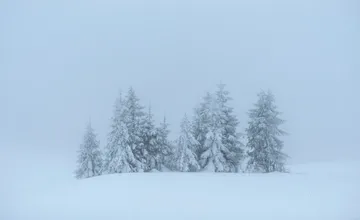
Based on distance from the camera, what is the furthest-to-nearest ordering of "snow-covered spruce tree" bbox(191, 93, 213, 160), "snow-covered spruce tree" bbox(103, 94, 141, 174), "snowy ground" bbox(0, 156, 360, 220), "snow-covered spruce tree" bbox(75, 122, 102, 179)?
1. "snow-covered spruce tree" bbox(75, 122, 102, 179)
2. "snow-covered spruce tree" bbox(191, 93, 213, 160)
3. "snow-covered spruce tree" bbox(103, 94, 141, 174)
4. "snowy ground" bbox(0, 156, 360, 220)

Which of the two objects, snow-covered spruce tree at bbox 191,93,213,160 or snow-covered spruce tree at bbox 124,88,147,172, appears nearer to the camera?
snow-covered spruce tree at bbox 124,88,147,172

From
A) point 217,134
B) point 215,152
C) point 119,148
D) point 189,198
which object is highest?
point 217,134

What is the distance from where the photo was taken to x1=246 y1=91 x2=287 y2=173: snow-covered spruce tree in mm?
27234

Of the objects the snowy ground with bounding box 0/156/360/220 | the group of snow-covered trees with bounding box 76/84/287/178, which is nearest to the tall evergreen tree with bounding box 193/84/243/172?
the group of snow-covered trees with bounding box 76/84/287/178

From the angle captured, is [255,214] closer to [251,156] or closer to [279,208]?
[279,208]

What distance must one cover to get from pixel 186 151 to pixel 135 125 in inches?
221

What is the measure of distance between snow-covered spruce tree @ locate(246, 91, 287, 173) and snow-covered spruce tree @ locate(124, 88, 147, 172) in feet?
33.3

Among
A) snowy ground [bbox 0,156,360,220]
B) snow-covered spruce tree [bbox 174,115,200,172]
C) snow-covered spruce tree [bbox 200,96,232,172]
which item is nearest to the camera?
snowy ground [bbox 0,156,360,220]

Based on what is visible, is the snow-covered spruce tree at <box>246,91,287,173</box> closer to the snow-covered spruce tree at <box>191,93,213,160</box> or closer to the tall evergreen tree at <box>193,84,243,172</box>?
the tall evergreen tree at <box>193,84,243,172</box>

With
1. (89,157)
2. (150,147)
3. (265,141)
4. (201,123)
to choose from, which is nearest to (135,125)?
(150,147)

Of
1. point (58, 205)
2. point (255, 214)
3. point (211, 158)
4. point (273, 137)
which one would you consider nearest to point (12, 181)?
point (58, 205)

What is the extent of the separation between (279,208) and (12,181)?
1938 centimetres

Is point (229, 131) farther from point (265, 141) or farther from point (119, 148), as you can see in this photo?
point (119, 148)

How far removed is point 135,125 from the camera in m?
29.1
